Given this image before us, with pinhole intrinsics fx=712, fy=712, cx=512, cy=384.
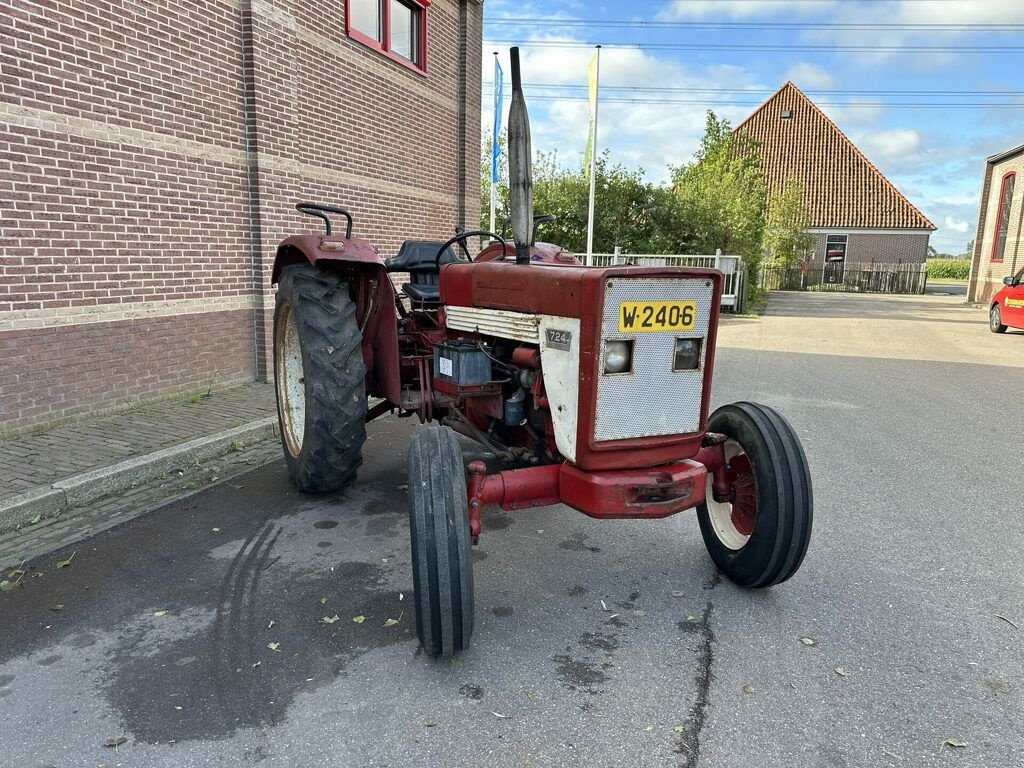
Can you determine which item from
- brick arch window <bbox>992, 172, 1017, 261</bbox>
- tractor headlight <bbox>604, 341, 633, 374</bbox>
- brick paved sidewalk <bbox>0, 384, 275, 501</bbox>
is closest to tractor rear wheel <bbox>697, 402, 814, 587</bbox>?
tractor headlight <bbox>604, 341, 633, 374</bbox>

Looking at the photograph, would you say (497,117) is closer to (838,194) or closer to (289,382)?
(289,382)

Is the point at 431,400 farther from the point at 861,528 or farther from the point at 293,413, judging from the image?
the point at 861,528

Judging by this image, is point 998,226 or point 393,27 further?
point 998,226

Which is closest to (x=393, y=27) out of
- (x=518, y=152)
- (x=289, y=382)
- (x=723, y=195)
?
(x=289, y=382)

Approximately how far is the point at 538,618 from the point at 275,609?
1.14m

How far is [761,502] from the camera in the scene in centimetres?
312

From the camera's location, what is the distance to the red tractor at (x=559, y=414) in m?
2.68

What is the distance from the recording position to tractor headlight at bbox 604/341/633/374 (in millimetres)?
→ 2811

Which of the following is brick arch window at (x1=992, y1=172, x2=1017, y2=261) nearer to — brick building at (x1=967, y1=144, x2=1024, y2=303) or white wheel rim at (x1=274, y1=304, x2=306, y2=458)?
brick building at (x1=967, y1=144, x2=1024, y2=303)

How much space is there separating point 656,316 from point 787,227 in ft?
97.1

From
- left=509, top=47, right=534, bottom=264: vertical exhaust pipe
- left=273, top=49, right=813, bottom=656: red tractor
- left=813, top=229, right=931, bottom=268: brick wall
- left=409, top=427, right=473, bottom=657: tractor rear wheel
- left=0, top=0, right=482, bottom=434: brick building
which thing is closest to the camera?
left=409, top=427, right=473, bottom=657: tractor rear wheel

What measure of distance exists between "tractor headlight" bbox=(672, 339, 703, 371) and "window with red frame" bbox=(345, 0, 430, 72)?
7.25 m

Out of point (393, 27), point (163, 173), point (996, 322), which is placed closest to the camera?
point (163, 173)

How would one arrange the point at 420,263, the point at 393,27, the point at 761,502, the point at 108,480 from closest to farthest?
the point at 761,502 → the point at 108,480 → the point at 420,263 → the point at 393,27
